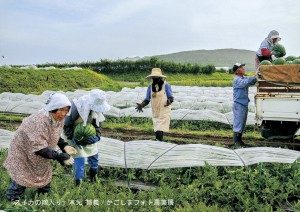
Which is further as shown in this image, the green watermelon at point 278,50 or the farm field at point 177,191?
the green watermelon at point 278,50

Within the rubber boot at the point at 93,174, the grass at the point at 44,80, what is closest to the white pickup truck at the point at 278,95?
the rubber boot at the point at 93,174

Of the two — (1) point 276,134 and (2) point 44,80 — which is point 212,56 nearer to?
(2) point 44,80

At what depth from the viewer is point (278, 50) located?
8086 millimetres

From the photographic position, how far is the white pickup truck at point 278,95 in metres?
6.65

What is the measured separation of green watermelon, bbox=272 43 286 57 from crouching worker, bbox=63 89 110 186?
15.5ft

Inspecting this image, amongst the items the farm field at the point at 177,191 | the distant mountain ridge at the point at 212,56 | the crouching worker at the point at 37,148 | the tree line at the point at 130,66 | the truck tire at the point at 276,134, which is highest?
the distant mountain ridge at the point at 212,56

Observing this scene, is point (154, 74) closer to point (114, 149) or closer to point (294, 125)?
point (114, 149)

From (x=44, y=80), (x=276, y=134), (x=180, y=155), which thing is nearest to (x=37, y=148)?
(x=180, y=155)

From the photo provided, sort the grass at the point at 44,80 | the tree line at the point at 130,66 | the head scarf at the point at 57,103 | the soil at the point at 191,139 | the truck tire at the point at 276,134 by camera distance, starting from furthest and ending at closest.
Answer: the tree line at the point at 130,66
the grass at the point at 44,80
the soil at the point at 191,139
the truck tire at the point at 276,134
the head scarf at the point at 57,103

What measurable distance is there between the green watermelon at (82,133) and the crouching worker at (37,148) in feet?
1.84

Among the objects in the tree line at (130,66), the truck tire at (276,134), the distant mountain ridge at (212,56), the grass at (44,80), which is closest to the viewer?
the truck tire at (276,134)

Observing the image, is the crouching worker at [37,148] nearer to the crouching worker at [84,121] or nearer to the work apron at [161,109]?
the crouching worker at [84,121]

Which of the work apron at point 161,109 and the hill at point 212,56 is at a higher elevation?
the hill at point 212,56

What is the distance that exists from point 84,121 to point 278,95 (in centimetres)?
368
